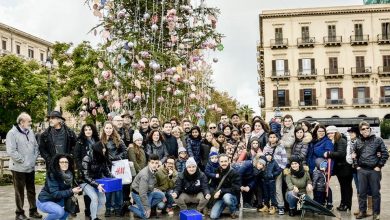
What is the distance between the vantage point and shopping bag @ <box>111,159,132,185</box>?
28.8 feet

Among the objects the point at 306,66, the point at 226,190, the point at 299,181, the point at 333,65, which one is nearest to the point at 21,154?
the point at 226,190

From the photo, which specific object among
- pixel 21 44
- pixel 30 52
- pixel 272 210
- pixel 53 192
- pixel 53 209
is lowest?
pixel 272 210

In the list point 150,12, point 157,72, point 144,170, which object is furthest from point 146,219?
point 150,12

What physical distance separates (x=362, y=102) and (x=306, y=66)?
277 inches

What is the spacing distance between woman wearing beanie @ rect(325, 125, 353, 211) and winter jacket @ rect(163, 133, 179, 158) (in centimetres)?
312

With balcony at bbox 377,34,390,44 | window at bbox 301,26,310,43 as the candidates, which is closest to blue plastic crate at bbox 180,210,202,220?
window at bbox 301,26,310,43

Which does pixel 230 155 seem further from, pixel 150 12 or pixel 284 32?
pixel 284 32

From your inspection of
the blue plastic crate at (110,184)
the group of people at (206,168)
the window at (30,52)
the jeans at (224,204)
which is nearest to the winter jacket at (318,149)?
the group of people at (206,168)

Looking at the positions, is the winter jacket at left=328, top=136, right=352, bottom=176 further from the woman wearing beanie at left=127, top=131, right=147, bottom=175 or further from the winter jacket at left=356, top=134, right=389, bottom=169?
the woman wearing beanie at left=127, top=131, right=147, bottom=175

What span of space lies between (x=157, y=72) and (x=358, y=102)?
134ft

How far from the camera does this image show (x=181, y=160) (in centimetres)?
996

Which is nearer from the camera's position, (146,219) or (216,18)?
(146,219)

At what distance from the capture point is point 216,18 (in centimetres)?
1554

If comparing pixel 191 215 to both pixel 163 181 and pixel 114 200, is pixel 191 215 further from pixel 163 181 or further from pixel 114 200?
pixel 114 200
